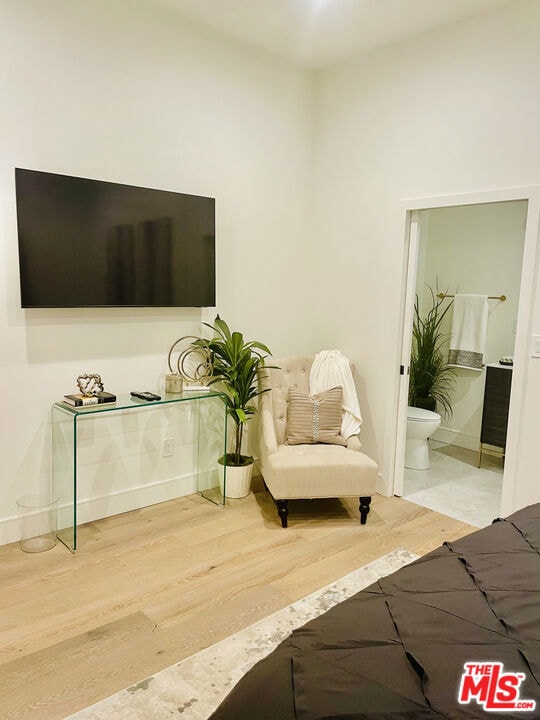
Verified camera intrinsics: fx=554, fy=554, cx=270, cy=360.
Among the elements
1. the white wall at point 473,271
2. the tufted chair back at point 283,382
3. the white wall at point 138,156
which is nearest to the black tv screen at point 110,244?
the white wall at point 138,156

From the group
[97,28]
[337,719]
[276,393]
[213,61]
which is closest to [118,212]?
[97,28]

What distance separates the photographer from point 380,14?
336 cm

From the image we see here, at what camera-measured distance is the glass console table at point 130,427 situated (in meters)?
3.13

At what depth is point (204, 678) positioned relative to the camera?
2.11 m

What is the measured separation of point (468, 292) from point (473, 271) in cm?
20

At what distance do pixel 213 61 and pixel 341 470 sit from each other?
9.24ft

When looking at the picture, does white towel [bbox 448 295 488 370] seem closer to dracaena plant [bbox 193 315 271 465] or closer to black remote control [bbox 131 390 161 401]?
dracaena plant [bbox 193 315 271 465]

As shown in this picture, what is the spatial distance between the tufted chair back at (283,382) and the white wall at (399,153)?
415mm

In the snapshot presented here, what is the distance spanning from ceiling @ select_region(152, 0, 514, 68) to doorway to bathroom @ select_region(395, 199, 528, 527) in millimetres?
1364

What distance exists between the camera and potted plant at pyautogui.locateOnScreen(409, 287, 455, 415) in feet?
17.3

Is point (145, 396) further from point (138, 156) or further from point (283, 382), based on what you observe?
point (138, 156)

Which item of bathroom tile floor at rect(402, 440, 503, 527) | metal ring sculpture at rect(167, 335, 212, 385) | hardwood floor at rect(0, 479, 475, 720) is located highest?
metal ring sculpture at rect(167, 335, 212, 385)

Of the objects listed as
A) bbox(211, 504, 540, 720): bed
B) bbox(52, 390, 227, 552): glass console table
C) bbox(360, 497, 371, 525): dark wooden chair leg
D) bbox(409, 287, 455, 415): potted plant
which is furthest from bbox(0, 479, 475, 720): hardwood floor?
bbox(409, 287, 455, 415): potted plant

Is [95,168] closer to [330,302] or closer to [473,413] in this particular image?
[330,302]
